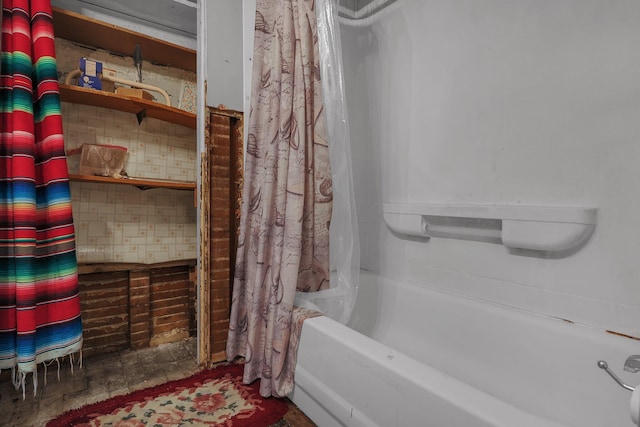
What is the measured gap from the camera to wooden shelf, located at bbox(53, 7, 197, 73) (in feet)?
4.87

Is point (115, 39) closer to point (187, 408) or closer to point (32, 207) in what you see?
point (32, 207)

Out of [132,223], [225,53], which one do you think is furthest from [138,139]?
[225,53]

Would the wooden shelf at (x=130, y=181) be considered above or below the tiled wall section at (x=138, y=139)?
below

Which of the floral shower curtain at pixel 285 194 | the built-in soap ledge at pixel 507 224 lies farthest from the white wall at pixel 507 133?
the floral shower curtain at pixel 285 194

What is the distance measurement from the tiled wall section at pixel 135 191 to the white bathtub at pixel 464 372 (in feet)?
3.82

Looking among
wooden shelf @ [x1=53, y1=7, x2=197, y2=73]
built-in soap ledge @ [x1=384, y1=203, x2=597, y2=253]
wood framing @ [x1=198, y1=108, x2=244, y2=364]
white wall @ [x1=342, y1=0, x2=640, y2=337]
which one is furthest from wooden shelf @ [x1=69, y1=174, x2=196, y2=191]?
built-in soap ledge @ [x1=384, y1=203, x2=597, y2=253]

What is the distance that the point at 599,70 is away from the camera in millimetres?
1064

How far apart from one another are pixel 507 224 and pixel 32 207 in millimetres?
1815

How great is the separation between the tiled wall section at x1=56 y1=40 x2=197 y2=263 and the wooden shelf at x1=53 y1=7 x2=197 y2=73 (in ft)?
0.16

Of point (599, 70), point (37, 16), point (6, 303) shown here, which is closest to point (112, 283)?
point (6, 303)

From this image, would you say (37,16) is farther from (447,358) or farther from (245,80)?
(447,358)

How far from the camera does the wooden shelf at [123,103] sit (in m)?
1.49

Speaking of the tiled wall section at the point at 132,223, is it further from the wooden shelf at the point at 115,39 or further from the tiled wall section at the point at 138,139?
the wooden shelf at the point at 115,39

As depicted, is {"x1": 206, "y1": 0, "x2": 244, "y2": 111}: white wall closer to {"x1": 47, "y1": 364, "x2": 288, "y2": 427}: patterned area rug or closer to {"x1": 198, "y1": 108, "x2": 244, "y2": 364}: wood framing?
{"x1": 198, "y1": 108, "x2": 244, "y2": 364}: wood framing
